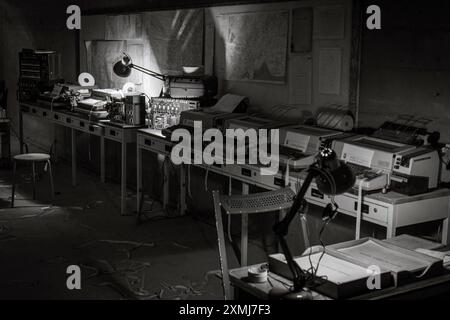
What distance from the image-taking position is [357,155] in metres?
4.17

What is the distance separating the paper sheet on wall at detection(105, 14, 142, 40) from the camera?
727 centimetres

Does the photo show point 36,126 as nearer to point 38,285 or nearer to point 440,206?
point 38,285

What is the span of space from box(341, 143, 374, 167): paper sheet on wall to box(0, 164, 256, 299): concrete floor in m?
1.23

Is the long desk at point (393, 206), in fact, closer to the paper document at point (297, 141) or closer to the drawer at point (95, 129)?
the paper document at point (297, 141)

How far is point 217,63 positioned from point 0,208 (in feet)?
8.37

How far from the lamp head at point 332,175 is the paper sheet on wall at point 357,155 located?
170cm

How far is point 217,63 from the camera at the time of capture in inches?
241

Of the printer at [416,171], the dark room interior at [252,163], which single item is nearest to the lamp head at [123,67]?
the dark room interior at [252,163]

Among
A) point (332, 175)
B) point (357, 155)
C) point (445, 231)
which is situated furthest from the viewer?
point (357, 155)

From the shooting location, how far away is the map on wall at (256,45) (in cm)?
539

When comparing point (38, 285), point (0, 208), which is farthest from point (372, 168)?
point (0, 208)

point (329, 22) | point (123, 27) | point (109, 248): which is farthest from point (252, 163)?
point (123, 27)

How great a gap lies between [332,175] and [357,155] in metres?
1.80

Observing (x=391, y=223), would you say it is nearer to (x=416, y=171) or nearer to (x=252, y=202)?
(x=416, y=171)
